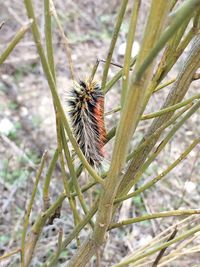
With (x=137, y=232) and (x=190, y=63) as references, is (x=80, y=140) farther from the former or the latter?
(x=137, y=232)

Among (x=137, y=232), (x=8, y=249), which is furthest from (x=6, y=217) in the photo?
(x=137, y=232)

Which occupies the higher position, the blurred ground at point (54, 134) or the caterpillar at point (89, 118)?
the blurred ground at point (54, 134)

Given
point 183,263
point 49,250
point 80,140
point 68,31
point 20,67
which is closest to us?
point 80,140

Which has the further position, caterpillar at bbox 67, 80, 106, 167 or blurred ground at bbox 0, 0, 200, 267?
blurred ground at bbox 0, 0, 200, 267

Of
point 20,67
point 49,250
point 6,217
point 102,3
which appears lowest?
point 49,250

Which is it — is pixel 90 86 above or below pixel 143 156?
above

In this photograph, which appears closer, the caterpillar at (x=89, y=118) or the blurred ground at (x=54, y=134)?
the caterpillar at (x=89, y=118)
